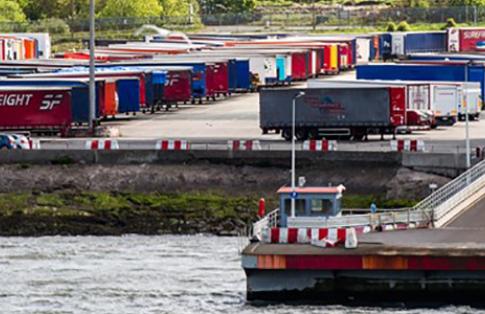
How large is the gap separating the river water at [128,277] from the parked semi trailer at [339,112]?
22380 millimetres

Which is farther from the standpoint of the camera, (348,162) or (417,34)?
(417,34)

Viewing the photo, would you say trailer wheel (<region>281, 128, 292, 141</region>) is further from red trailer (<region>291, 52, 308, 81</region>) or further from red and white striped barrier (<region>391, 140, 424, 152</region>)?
red trailer (<region>291, 52, 308, 81</region>)

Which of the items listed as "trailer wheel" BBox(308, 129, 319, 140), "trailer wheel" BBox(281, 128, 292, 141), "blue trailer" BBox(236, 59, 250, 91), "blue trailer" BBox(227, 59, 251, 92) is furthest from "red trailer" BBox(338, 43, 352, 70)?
"trailer wheel" BBox(308, 129, 319, 140)

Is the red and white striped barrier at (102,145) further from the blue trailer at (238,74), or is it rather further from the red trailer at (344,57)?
the red trailer at (344,57)

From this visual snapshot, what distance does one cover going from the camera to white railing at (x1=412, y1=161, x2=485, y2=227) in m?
61.0

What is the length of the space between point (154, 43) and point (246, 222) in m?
112

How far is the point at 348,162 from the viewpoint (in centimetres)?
7975

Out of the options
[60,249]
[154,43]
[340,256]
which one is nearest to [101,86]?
[60,249]

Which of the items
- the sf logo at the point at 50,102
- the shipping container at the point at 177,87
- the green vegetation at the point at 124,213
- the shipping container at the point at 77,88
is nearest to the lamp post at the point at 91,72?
the sf logo at the point at 50,102

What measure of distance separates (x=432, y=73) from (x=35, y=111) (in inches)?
1127

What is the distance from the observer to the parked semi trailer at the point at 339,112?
9306 centimetres

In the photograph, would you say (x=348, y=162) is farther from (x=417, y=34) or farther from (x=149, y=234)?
(x=417, y=34)

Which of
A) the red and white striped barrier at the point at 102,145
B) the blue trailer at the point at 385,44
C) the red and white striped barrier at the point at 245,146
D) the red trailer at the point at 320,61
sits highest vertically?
the red and white striped barrier at the point at 245,146

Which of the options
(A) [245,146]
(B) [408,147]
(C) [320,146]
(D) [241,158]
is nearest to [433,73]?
(B) [408,147]
